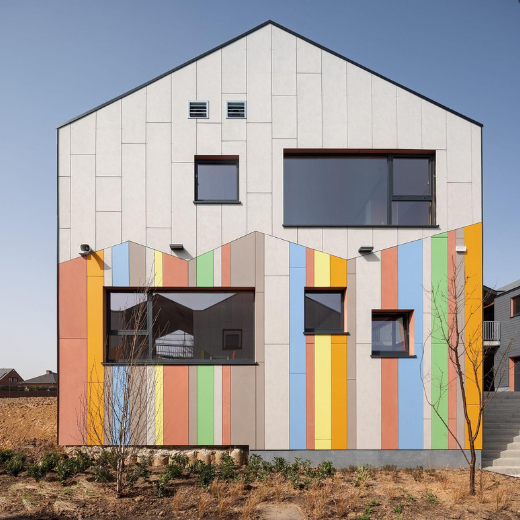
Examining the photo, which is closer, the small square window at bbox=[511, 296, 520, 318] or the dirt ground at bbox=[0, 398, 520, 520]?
the dirt ground at bbox=[0, 398, 520, 520]

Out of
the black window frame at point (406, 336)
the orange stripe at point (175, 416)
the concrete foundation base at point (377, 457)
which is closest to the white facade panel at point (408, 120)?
the black window frame at point (406, 336)

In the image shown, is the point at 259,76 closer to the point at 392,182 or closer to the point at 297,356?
the point at 392,182

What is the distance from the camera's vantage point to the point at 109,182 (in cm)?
816

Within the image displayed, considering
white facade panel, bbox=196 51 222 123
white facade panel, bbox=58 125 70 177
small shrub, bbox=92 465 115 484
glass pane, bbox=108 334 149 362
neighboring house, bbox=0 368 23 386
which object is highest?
white facade panel, bbox=196 51 222 123

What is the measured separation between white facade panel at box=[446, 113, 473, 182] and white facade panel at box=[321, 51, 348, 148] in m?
2.11

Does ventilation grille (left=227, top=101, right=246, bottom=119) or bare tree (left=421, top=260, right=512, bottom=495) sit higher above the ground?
ventilation grille (left=227, top=101, right=246, bottom=119)

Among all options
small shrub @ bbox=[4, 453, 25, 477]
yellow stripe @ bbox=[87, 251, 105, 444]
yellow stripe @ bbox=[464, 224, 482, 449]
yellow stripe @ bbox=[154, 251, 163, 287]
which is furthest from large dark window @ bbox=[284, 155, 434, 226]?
small shrub @ bbox=[4, 453, 25, 477]

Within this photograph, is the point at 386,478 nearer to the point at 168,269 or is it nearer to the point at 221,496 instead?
the point at 221,496

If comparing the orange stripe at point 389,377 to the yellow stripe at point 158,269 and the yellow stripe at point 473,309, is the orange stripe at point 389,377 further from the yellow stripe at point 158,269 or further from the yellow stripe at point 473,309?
the yellow stripe at point 158,269

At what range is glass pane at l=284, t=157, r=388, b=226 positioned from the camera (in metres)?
8.31

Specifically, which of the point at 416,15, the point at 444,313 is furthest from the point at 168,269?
the point at 416,15

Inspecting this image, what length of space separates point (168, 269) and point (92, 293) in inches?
59.7

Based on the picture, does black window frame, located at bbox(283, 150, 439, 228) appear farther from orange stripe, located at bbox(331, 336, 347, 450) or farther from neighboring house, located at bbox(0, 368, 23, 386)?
neighboring house, located at bbox(0, 368, 23, 386)

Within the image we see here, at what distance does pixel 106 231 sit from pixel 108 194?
28.7 inches
